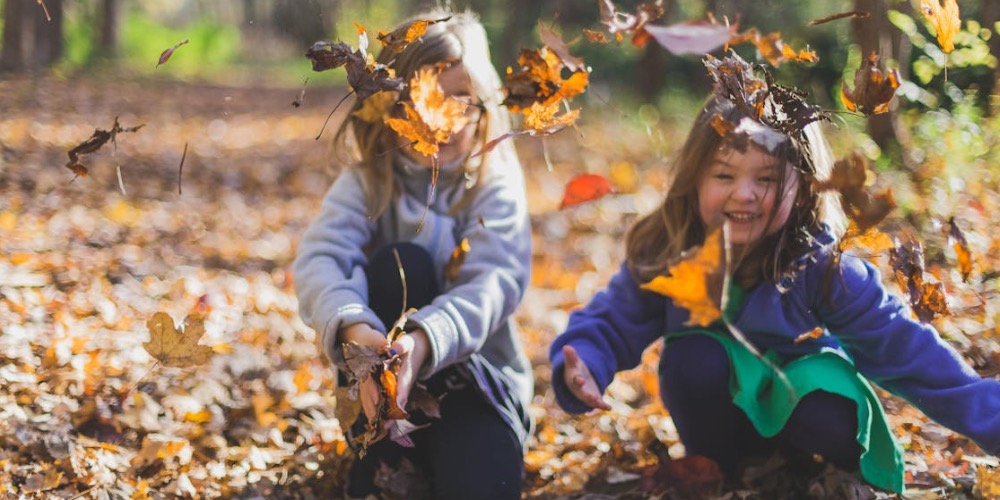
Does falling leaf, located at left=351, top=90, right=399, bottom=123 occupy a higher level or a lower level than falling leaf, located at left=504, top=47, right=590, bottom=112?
lower

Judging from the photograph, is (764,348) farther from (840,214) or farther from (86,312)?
(86,312)

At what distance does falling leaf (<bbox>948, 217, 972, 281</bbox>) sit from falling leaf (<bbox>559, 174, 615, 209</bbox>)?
2.76 ft

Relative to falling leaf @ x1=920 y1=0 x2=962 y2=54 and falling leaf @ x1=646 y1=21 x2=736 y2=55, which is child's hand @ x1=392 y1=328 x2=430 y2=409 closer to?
falling leaf @ x1=646 y1=21 x2=736 y2=55

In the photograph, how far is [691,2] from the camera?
45.0 feet

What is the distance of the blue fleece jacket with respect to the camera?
77.1 inches

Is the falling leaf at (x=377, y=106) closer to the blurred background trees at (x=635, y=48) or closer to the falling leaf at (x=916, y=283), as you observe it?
the blurred background trees at (x=635, y=48)

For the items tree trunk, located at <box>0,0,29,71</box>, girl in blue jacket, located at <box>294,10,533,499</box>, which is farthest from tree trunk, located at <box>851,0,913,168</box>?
tree trunk, located at <box>0,0,29,71</box>

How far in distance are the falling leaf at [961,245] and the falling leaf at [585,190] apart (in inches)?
33.1

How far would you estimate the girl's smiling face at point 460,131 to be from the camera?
2234 mm

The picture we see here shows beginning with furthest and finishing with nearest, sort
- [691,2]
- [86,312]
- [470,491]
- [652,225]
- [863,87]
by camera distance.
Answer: [691,2] < [86,312] < [652,225] < [470,491] < [863,87]

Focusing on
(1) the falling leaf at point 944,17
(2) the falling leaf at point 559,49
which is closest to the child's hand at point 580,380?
(2) the falling leaf at point 559,49

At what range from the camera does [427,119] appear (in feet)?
6.20

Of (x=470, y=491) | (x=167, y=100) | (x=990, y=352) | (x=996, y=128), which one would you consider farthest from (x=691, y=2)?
(x=470, y=491)

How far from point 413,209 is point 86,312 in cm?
164
